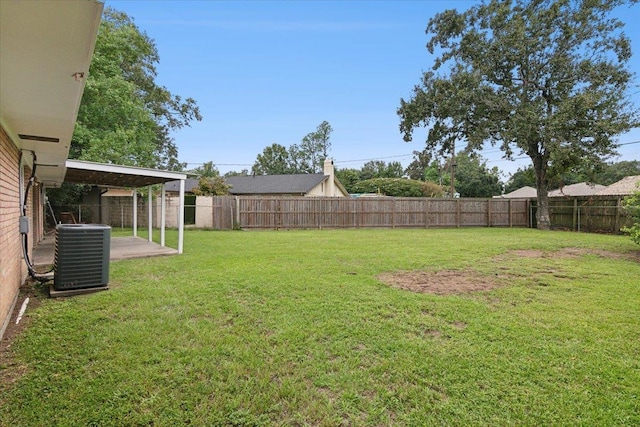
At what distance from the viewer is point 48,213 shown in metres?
16.4

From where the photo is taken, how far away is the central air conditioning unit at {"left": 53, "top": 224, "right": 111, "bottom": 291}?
14.8 feet

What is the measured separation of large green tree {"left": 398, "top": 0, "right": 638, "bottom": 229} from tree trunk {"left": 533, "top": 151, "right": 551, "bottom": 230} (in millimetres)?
44

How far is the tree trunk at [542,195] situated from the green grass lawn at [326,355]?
13608 mm

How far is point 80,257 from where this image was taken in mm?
4652

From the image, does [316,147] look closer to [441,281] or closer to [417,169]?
[417,169]

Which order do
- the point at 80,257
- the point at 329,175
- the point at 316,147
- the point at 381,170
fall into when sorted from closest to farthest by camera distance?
1. the point at 80,257
2. the point at 329,175
3. the point at 316,147
4. the point at 381,170

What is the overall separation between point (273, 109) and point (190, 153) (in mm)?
15249

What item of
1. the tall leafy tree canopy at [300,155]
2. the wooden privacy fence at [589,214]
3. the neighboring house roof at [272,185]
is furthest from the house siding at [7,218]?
the tall leafy tree canopy at [300,155]

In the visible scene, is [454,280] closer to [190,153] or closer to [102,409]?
[102,409]

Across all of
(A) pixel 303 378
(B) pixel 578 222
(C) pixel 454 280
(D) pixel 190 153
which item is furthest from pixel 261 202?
(D) pixel 190 153

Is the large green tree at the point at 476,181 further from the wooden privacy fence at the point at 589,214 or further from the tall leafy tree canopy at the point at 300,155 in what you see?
the wooden privacy fence at the point at 589,214

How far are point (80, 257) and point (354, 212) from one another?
13390 millimetres

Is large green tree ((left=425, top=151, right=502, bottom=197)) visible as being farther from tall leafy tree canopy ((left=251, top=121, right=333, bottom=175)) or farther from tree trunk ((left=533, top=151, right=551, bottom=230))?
tree trunk ((left=533, top=151, right=551, bottom=230))

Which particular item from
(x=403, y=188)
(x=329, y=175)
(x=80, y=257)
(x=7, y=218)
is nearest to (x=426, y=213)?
(x=329, y=175)
